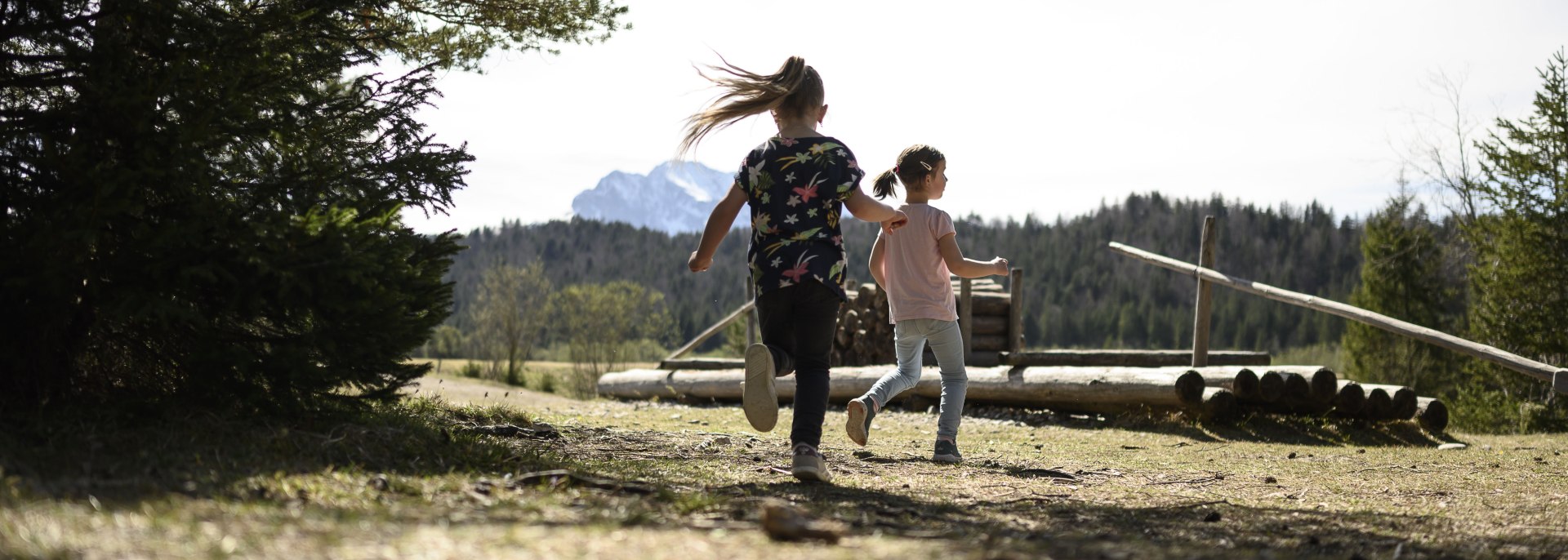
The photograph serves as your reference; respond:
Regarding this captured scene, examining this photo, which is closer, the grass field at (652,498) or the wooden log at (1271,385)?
the grass field at (652,498)

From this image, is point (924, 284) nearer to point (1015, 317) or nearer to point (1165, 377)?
point (1165, 377)

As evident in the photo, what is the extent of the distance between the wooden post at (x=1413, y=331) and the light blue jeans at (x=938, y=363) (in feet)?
13.8

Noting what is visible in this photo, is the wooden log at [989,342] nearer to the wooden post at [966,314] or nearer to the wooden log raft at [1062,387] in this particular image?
the wooden post at [966,314]

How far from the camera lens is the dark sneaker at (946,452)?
5.67 metres

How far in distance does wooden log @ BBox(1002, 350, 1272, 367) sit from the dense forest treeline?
52474 millimetres

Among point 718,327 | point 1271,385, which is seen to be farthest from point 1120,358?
point 718,327

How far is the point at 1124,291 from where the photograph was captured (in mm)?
79188

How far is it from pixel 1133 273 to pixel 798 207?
272 ft

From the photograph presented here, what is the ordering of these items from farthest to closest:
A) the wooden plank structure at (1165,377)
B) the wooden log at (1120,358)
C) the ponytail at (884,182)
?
1. the wooden log at (1120,358)
2. the wooden plank structure at (1165,377)
3. the ponytail at (884,182)

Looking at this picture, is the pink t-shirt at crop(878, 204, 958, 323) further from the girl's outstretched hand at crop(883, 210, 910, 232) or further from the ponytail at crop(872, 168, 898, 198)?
the girl's outstretched hand at crop(883, 210, 910, 232)

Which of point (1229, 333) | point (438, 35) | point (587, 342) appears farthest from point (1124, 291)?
point (438, 35)

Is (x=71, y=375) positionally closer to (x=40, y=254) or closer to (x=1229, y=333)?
(x=40, y=254)

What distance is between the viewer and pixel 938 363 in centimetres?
569

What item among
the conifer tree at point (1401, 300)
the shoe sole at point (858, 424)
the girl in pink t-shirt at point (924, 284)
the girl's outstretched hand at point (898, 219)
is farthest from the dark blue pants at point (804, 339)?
the conifer tree at point (1401, 300)
